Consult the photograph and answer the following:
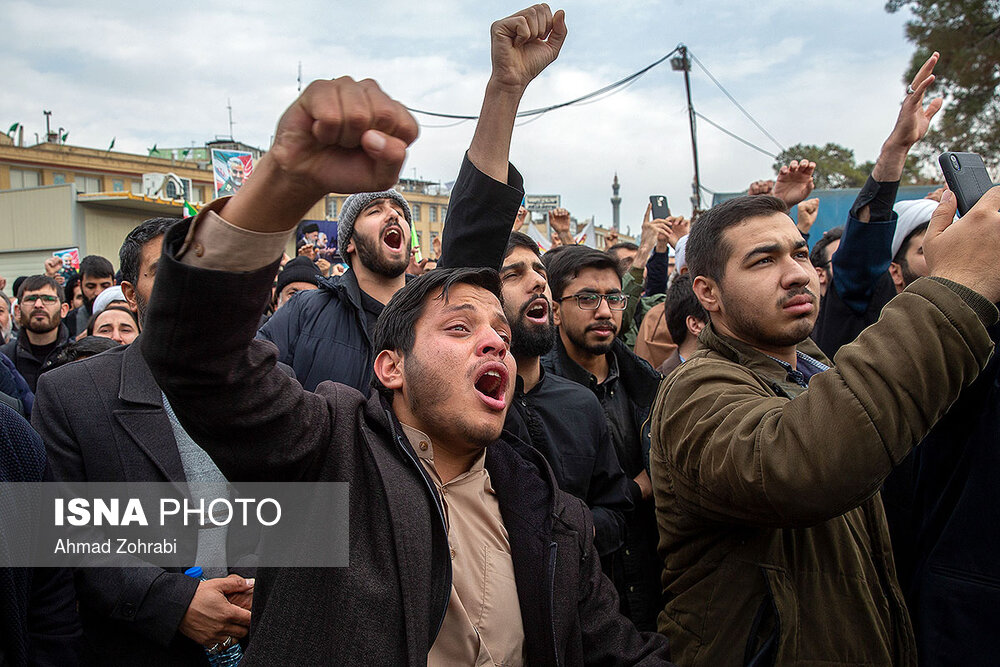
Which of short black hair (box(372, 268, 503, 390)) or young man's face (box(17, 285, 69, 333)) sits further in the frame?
young man's face (box(17, 285, 69, 333))

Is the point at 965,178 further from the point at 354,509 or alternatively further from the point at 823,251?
the point at 823,251

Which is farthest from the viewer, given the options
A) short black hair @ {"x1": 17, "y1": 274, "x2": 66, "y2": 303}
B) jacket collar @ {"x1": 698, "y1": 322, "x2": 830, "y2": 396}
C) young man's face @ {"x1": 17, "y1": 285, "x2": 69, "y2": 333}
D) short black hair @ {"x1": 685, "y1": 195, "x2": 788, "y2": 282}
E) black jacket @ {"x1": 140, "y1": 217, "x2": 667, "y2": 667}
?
short black hair @ {"x1": 17, "y1": 274, "x2": 66, "y2": 303}

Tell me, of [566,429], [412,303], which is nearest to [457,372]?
[412,303]

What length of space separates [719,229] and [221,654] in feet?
6.60

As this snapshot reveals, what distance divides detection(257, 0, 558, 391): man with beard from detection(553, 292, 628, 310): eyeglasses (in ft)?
2.86

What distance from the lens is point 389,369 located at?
1946 millimetres

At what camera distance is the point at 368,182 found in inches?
43.9

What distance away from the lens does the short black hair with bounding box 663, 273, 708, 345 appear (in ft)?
12.1

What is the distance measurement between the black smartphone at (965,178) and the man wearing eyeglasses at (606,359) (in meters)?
1.52

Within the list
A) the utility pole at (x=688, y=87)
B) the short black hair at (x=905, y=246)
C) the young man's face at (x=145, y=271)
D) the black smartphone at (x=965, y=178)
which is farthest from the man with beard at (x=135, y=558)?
the utility pole at (x=688, y=87)

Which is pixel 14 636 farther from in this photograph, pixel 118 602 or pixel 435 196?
pixel 435 196

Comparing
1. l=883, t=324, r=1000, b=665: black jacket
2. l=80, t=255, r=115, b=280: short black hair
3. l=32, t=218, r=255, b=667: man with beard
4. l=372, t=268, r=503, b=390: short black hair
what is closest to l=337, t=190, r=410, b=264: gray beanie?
l=32, t=218, r=255, b=667: man with beard

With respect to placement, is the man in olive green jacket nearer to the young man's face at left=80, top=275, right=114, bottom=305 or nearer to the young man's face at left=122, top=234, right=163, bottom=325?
the young man's face at left=122, top=234, right=163, bottom=325

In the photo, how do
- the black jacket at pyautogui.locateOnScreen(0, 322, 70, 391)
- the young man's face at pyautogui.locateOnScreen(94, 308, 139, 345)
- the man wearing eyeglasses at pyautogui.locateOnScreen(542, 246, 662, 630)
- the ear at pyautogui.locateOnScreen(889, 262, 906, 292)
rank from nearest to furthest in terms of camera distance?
the man wearing eyeglasses at pyautogui.locateOnScreen(542, 246, 662, 630) → the ear at pyautogui.locateOnScreen(889, 262, 906, 292) → the young man's face at pyautogui.locateOnScreen(94, 308, 139, 345) → the black jacket at pyautogui.locateOnScreen(0, 322, 70, 391)
